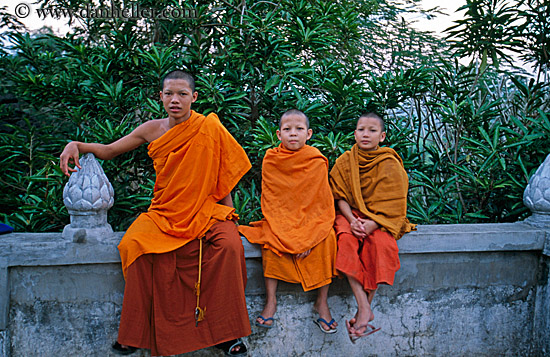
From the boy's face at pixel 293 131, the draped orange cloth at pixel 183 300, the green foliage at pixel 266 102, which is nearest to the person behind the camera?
the draped orange cloth at pixel 183 300

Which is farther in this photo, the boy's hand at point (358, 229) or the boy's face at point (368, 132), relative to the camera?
the boy's face at point (368, 132)

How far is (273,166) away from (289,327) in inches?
41.6

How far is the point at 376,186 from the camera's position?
2830 mm

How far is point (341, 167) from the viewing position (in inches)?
115

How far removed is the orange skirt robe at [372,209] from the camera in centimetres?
262

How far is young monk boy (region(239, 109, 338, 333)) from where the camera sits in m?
2.62

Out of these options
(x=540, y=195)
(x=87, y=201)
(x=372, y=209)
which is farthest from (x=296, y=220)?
(x=540, y=195)

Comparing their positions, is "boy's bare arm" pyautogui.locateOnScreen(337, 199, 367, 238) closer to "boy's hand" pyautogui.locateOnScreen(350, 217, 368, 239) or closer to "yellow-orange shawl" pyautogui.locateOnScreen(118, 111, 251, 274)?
"boy's hand" pyautogui.locateOnScreen(350, 217, 368, 239)

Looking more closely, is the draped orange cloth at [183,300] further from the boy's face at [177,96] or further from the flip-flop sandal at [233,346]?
the boy's face at [177,96]

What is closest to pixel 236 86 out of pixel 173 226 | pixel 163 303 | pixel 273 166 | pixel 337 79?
pixel 337 79

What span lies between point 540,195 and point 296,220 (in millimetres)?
1685

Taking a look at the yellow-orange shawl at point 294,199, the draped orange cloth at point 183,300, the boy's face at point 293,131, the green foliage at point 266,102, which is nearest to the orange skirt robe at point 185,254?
the draped orange cloth at point 183,300

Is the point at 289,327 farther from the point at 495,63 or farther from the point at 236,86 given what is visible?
the point at 495,63

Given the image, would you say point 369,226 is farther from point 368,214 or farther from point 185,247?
point 185,247
